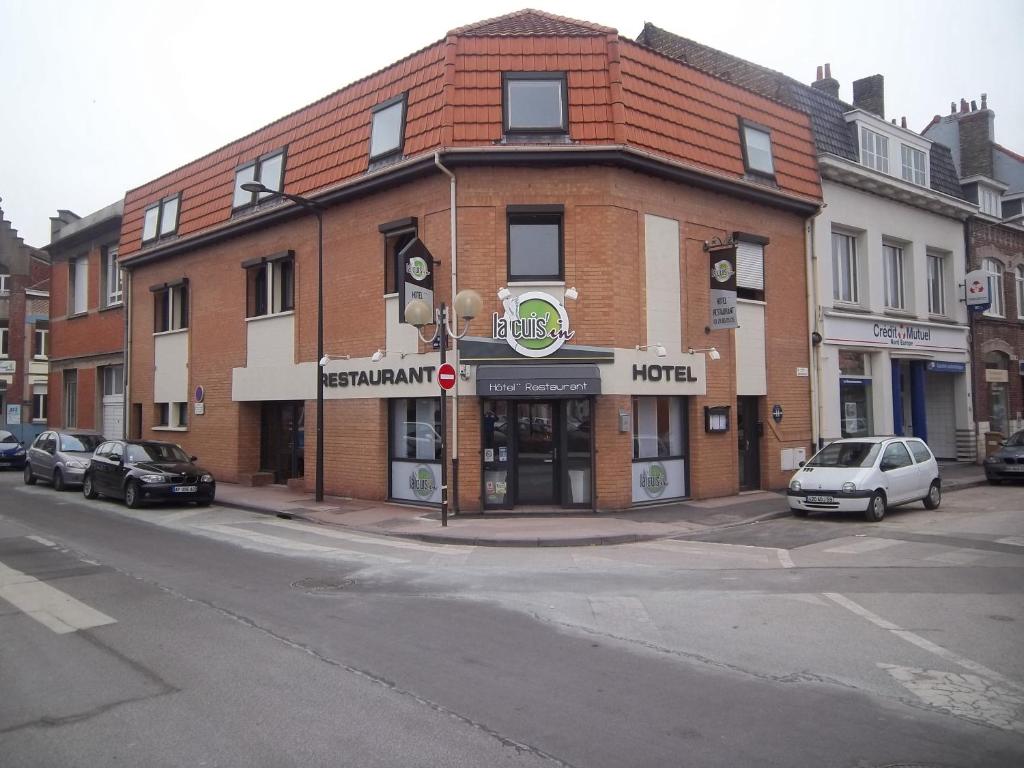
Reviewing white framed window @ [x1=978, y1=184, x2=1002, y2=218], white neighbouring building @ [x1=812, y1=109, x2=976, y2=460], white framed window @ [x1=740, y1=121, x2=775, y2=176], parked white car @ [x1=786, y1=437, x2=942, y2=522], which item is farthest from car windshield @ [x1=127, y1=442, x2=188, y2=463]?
white framed window @ [x1=978, y1=184, x2=1002, y2=218]

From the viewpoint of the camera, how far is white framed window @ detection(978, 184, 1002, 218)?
24.6m

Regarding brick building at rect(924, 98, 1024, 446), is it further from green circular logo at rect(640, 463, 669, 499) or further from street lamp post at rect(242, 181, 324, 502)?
street lamp post at rect(242, 181, 324, 502)

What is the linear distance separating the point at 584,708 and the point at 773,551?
6.93 meters

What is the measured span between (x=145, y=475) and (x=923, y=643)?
Answer: 14.6m

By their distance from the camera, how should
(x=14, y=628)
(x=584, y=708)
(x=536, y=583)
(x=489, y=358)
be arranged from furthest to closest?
(x=489, y=358)
(x=536, y=583)
(x=14, y=628)
(x=584, y=708)

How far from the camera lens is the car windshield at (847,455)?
13969mm

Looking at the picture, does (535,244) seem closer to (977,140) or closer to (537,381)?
(537,381)

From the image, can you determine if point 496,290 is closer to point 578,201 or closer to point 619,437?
point 578,201

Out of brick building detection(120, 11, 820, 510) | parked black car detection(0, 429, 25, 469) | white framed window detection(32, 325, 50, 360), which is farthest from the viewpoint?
white framed window detection(32, 325, 50, 360)

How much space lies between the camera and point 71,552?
417 inches

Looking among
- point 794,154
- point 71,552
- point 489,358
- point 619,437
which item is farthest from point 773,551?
point 794,154

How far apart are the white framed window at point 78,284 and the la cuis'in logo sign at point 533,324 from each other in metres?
20.9

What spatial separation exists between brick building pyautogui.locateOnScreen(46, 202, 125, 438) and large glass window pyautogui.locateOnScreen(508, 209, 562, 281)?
16717 millimetres

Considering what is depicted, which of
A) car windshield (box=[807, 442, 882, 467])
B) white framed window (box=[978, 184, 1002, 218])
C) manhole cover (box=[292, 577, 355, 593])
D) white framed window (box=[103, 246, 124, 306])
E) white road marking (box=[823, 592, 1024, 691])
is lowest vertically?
white road marking (box=[823, 592, 1024, 691])
